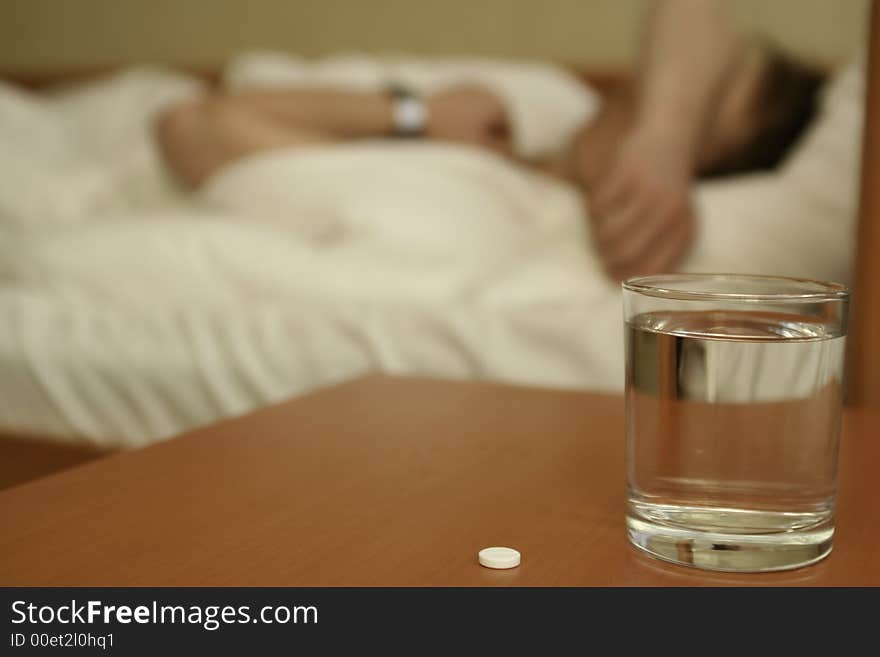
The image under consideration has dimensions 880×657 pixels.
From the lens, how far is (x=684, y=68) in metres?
1.12

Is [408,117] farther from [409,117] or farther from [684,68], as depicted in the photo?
[684,68]

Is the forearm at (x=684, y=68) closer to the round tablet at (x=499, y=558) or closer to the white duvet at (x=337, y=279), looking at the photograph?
the white duvet at (x=337, y=279)

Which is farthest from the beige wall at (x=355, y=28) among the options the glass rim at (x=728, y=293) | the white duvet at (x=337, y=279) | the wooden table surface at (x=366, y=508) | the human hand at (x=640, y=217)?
the glass rim at (x=728, y=293)

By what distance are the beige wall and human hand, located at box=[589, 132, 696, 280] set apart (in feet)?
3.31

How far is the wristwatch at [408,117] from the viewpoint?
4.96ft

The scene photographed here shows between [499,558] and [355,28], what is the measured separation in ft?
6.76

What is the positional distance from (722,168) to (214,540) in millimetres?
1108

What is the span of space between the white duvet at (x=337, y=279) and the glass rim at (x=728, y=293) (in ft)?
1.48

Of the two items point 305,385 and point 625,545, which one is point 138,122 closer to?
point 305,385

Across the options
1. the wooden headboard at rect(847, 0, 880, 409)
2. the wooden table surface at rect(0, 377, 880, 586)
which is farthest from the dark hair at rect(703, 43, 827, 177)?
the wooden table surface at rect(0, 377, 880, 586)

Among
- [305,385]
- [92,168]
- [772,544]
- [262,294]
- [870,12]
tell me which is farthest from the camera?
[92,168]

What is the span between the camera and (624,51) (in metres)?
2.05

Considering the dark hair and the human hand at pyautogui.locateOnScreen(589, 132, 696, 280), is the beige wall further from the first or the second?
the human hand at pyautogui.locateOnScreen(589, 132, 696, 280)

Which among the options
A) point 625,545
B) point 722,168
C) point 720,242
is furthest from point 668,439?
point 722,168
